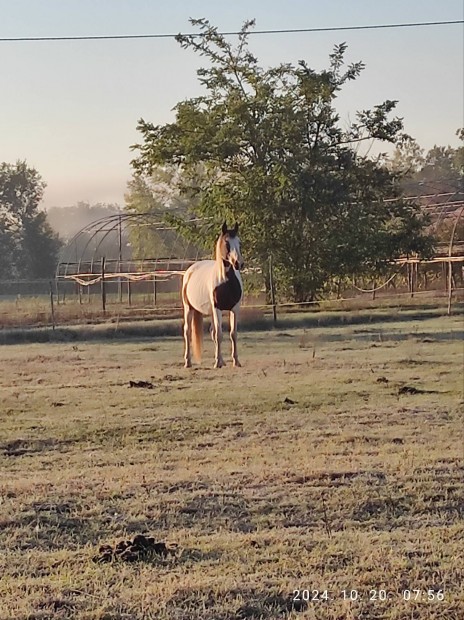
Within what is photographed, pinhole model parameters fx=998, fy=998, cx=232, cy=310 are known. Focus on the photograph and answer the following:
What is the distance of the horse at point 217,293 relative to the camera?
1480cm

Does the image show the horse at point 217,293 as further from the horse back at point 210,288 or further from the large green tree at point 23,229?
the large green tree at point 23,229

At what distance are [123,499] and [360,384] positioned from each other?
6472 mm

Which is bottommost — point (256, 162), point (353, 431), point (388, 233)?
point (353, 431)

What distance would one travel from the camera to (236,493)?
671cm

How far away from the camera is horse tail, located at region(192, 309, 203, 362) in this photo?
15586 mm

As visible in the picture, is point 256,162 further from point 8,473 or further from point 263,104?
point 8,473

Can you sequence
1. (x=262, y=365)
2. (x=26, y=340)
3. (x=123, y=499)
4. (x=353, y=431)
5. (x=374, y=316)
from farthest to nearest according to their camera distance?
(x=374, y=316) → (x=26, y=340) → (x=262, y=365) → (x=353, y=431) → (x=123, y=499)

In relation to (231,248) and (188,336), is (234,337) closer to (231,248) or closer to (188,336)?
(188,336)

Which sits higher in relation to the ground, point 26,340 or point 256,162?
point 256,162

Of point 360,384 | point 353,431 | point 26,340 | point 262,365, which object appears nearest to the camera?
point 353,431

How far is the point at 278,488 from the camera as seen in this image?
681 centimetres

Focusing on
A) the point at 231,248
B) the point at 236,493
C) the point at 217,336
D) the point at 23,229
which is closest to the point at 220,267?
the point at 231,248

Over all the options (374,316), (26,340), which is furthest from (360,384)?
(374,316)

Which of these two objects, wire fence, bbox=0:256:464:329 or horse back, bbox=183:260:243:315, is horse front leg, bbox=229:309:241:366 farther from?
wire fence, bbox=0:256:464:329
